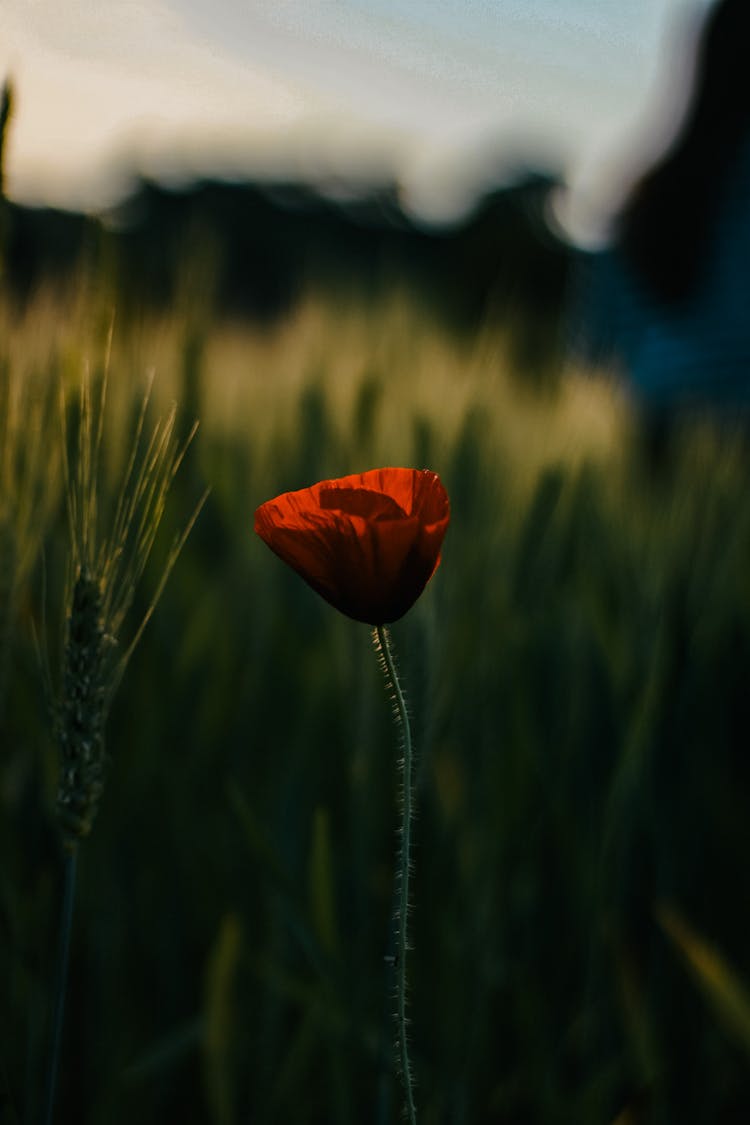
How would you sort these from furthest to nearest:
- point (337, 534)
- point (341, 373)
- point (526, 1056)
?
point (341, 373)
point (526, 1056)
point (337, 534)

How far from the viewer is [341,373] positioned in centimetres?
96

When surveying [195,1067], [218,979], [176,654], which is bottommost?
[195,1067]

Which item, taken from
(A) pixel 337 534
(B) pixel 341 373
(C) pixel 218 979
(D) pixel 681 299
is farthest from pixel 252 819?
(D) pixel 681 299

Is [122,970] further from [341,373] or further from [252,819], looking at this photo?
[341,373]

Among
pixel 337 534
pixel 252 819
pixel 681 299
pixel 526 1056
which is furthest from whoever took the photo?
pixel 681 299

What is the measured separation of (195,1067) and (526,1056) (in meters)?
0.21

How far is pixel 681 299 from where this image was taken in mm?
2256

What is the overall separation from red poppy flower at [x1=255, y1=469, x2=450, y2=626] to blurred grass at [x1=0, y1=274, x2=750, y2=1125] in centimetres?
15

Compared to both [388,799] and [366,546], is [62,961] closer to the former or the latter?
[366,546]

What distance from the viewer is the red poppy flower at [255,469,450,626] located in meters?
0.24

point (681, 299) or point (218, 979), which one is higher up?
point (681, 299)

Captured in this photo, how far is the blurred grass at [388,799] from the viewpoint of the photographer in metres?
0.48

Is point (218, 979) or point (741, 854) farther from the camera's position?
point (741, 854)

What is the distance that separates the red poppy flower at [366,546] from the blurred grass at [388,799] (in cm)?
15
